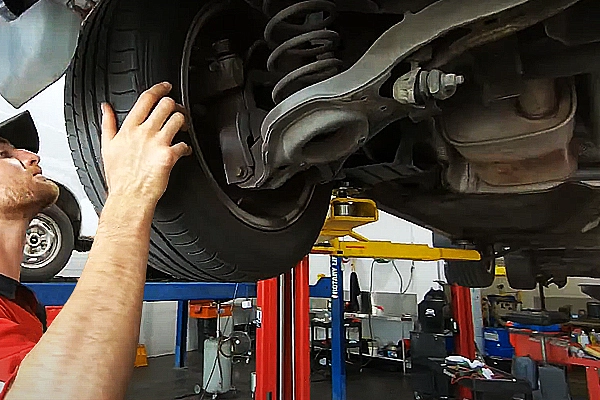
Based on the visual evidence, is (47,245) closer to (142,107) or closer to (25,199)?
(25,199)

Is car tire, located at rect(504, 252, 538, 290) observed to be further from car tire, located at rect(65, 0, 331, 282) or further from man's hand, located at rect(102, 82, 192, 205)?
man's hand, located at rect(102, 82, 192, 205)

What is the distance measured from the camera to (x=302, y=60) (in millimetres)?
966

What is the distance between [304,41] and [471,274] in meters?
2.28

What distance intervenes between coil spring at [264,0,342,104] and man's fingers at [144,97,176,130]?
0.58 ft

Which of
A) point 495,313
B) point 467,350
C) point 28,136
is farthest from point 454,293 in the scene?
point 28,136

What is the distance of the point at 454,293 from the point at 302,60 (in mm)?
4698

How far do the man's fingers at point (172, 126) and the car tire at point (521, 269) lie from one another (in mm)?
2009

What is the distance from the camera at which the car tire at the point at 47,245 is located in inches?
91.7

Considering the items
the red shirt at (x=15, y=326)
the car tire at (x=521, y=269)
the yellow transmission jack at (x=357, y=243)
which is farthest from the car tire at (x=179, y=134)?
the car tire at (x=521, y=269)

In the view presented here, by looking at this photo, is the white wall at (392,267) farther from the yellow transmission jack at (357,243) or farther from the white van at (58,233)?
the white van at (58,233)

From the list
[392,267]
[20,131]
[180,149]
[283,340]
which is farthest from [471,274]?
[392,267]

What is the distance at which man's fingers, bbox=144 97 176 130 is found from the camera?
81 cm

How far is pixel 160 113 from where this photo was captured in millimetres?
813

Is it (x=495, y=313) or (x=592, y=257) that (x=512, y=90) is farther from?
(x=495, y=313)
